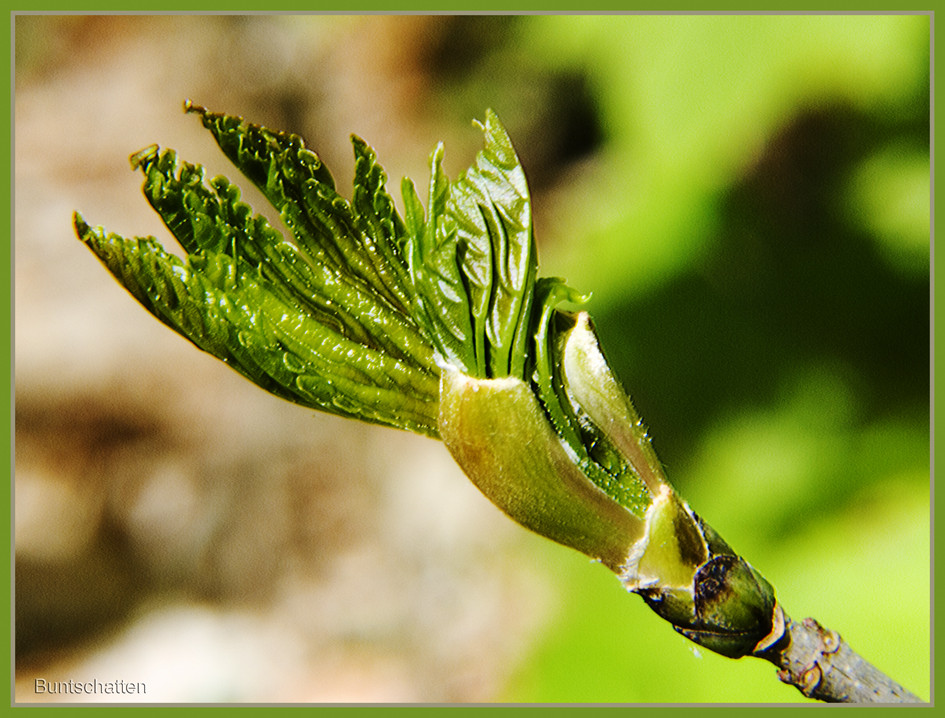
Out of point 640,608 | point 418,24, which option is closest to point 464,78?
point 418,24

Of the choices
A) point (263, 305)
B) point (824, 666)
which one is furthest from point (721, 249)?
point (263, 305)

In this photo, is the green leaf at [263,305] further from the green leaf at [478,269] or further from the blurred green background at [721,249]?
the blurred green background at [721,249]

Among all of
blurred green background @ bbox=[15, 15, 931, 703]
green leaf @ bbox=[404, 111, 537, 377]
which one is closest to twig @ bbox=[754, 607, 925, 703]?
green leaf @ bbox=[404, 111, 537, 377]

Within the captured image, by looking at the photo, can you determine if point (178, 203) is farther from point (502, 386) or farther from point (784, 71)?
point (784, 71)

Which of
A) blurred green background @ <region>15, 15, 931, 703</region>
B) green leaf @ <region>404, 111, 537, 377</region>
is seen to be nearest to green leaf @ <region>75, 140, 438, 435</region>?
green leaf @ <region>404, 111, 537, 377</region>

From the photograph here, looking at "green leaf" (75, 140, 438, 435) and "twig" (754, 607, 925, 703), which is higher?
"green leaf" (75, 140, 438, 435)

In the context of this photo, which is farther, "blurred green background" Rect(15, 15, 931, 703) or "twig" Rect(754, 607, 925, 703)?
"blurred green background" Rect(15, 15, 931, 703)

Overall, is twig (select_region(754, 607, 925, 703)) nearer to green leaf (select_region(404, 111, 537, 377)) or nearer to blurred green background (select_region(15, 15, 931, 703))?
green leaf (select_region(404, 111, 537, 377))

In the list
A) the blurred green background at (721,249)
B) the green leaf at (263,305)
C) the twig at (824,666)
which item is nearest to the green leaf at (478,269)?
the green leaf at (263,305)
